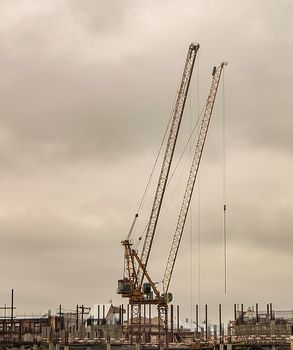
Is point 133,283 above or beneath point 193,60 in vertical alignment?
beneath

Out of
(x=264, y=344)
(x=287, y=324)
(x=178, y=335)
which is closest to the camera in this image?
(x=264, y=344)

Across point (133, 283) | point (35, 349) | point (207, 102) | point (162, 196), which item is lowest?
point (35, 349)

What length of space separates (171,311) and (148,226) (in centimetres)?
1604

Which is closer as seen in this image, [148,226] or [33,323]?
[148,226]

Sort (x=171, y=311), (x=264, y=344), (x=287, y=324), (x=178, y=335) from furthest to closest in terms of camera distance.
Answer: (x=178, y=335), (x=171, y=311), (x=287, y=324), (x=264, y=344)

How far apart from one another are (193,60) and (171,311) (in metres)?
45.5

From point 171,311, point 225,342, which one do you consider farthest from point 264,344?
A: point 171,311

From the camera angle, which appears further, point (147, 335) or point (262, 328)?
point (147, 335)

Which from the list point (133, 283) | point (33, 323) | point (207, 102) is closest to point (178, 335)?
point (133, 283)

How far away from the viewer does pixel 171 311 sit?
16362 cm

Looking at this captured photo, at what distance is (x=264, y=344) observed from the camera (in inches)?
5655

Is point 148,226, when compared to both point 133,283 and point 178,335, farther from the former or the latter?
point 178,335

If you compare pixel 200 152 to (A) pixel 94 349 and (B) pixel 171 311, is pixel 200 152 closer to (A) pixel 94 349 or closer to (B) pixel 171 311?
(B) pixel 171 311

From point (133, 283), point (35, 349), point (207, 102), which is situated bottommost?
point (35, 349)
